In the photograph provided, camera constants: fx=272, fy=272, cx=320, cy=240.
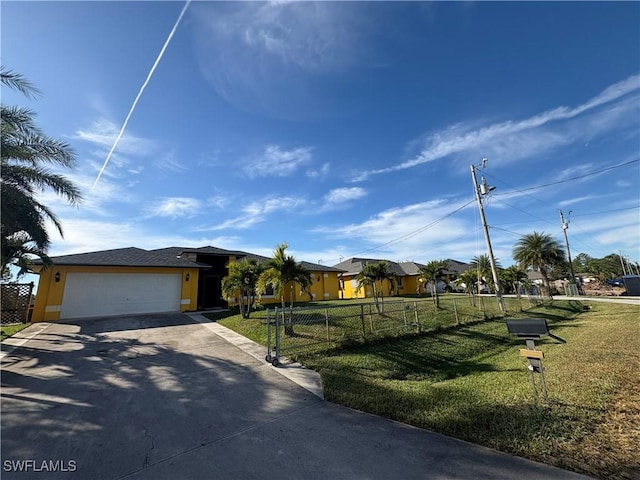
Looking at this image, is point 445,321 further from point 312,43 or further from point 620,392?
point 312,43

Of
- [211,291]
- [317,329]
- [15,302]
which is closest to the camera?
[317,329]

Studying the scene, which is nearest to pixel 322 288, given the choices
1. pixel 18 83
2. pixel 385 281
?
pixel 385 281

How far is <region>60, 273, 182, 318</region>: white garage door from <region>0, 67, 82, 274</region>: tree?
5381 mm

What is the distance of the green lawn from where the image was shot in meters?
3.17

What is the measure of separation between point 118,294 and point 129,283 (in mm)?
751

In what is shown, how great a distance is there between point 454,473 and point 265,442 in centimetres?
226

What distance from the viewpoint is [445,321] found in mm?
13680

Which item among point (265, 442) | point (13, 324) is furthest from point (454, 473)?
point (13, 324)

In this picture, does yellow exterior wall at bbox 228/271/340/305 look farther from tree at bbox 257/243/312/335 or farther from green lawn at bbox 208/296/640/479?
green lawn at bbox 208/296/640/479

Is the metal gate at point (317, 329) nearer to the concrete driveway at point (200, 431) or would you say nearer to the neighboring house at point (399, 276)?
the concrete driveway at point (200, 431)

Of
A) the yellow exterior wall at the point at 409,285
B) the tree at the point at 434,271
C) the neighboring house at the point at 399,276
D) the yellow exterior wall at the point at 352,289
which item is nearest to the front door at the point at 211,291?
the tree at the point at 434,271

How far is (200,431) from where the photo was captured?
3885mm

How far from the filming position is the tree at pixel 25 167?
22.6 feet

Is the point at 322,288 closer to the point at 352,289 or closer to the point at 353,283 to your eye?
the point at 353,283
